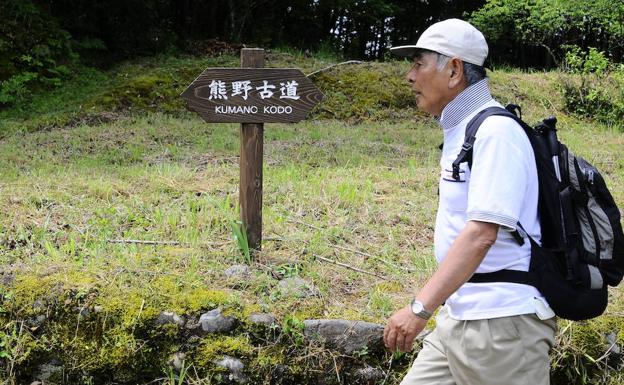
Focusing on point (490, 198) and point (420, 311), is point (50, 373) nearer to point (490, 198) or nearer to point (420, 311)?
point (420, 311)

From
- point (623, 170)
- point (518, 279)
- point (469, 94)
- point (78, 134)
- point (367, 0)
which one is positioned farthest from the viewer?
point (367, 0)

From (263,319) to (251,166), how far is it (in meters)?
1.05

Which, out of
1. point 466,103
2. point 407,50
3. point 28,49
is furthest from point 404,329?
point 28,49

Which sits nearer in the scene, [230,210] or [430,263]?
[430,263]

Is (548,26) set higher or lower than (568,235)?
higher

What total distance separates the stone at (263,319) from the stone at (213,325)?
0.10m

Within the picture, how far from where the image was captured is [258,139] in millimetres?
3582

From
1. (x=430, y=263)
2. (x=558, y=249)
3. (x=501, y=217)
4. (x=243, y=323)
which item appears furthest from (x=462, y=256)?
(x=430, y=263)

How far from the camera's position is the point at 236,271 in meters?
3.43

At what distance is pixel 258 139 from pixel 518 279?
2196mm

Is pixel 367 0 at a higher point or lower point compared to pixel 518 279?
higher

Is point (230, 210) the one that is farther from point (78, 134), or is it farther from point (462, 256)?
point (78, 134)

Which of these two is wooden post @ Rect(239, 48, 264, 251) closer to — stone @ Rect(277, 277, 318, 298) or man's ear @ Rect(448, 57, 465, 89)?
stone @ Rect(277, 277, 318, 298)

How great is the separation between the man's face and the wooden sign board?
1.64m
